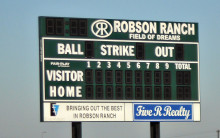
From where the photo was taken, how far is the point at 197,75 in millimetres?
45781

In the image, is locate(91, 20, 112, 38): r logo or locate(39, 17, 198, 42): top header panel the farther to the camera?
locate(91, 20, 112, 38): r logo

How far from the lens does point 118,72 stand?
44469 millimetres

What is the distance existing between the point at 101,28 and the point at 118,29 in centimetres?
92

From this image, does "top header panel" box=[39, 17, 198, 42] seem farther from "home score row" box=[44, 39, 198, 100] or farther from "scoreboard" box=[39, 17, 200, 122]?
"home score row" box=[44, 39, 198, 100]

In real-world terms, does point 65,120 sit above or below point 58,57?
below

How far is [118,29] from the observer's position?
4497cm

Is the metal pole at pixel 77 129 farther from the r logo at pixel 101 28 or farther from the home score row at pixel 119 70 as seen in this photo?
the r logo at pixel 101 28

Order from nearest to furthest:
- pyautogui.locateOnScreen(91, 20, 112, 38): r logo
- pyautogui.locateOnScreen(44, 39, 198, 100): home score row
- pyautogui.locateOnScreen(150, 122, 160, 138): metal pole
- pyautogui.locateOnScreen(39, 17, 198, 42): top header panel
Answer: pyautogui.locateOnScreen(44, 39, 198, 100): home score row
pyautogui.locateOnScreen(39, 17, 198, 42): top header panel
pyautogui.locateOnScreen(91, 20, 112, 38): r logo
pyautogui.locateOnScreen(150, 122, 160, 138): metal pole

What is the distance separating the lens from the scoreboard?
43750 mm

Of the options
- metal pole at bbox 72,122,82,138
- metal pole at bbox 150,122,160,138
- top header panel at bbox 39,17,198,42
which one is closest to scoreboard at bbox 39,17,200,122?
top header panel at bbox 39,17,198,42

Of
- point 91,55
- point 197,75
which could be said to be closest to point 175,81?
point 197,75

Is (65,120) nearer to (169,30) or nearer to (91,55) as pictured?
(91,55)

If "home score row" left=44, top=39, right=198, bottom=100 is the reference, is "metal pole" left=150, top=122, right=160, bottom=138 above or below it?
below

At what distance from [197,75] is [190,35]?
2.11m
